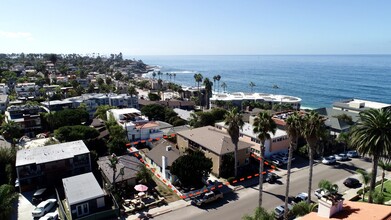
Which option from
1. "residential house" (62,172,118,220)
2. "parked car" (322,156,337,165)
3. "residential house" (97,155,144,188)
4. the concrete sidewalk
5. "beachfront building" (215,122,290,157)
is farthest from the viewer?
"beachfront building" (215,122,290,157)

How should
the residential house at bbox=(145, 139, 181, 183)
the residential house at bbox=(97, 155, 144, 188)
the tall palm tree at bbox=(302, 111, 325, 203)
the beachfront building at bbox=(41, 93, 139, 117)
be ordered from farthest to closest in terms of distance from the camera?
the beachfront building at bbox=(41, 93, 139, 117) → the residential house at bbox=(145, 139, 181, 183) → the residential house at bbox=(97, 155, 144, 188) → the tall palm tree at bbox=(302, 111, 325, 203)

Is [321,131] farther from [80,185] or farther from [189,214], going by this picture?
[80,185]

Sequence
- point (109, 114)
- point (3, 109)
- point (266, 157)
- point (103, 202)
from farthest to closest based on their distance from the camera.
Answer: point (3, 109) < point (109, 114) < point (266, 157) < point (103, 202)

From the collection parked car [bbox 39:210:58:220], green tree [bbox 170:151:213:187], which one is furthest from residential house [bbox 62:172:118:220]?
green tree [bbox 170:151:213:187]

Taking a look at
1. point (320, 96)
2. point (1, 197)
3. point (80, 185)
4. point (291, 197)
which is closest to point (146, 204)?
point (80, 185)

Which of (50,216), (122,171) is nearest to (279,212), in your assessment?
(122,171)

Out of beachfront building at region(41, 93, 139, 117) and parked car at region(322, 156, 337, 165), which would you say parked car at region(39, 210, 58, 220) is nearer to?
parked car at region(322, 156, 337, 165)
